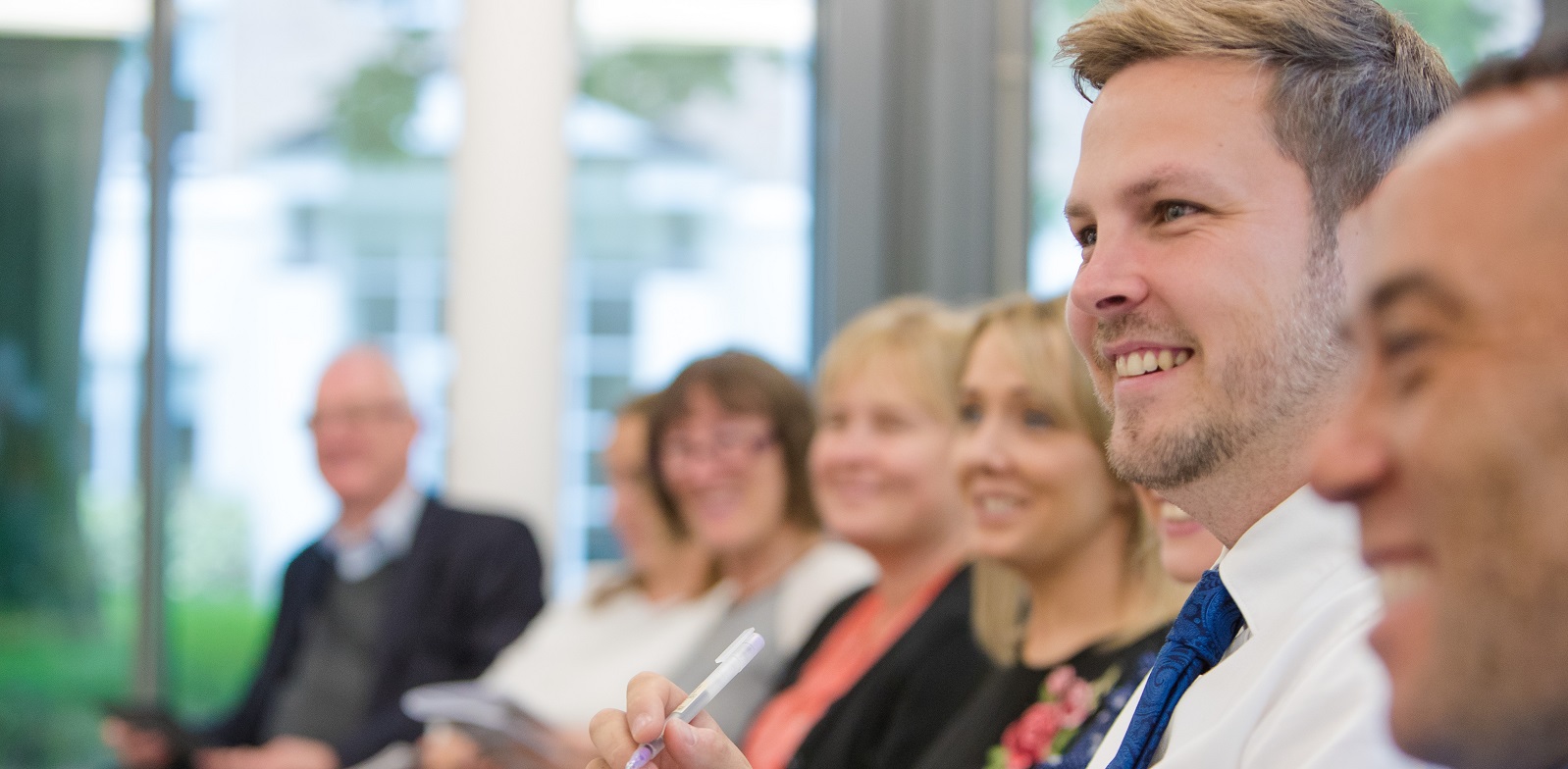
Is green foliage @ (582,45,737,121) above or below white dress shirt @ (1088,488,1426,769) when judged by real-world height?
above

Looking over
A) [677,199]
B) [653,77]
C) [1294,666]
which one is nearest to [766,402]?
[677,199]

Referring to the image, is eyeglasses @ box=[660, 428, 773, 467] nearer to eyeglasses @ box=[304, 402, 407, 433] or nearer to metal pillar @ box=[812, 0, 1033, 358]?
metal pillar @ box=[812, 0, 1033, 358]

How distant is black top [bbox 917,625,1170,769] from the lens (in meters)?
1.60

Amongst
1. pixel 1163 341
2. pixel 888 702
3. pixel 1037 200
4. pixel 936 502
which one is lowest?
pixel 888 702

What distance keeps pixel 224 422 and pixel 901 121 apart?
2405 mm

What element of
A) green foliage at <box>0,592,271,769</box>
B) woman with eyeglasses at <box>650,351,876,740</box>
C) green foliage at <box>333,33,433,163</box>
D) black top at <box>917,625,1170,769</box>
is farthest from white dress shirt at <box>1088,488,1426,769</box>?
green foliage at <box>0,592,271,769</box>

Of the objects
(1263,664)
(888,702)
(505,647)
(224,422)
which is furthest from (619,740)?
(224,422)

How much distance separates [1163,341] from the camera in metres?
1.14

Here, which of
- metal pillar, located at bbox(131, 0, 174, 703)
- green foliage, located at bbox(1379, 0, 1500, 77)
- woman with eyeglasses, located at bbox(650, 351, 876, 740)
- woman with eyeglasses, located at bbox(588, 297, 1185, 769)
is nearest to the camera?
woman with eyeglasses, located at bbox(588, 297, 1185, 769)

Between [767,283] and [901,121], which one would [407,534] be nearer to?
[767,283]

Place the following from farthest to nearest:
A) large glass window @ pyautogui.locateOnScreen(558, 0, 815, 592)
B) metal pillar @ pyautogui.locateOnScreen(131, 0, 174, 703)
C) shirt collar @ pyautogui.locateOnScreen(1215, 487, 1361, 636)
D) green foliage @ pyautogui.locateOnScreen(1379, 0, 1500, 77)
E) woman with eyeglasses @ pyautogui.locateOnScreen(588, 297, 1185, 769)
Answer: metal pillar @ pyautogui.locateOnScreen(131, 0, 174, 703) → large glass window @ pyautogui.locateOnScreen(558, 0, 815, 592) → green foliage @ pyautogui.locateOnScreen(1379, 0, 1500, 77) → woman with eyeglasses @ pyautogui.locateOnScreen(588, 297, 1185, 769) → shirt collar @ pyautogui.locateOnScreen(1215, 487, 1361, 636)

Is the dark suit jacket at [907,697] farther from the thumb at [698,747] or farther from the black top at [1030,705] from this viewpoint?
the thumb at [698,747]

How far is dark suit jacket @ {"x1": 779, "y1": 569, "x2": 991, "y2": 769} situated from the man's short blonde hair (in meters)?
1.15

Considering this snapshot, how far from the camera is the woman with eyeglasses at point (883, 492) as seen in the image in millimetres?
2449
